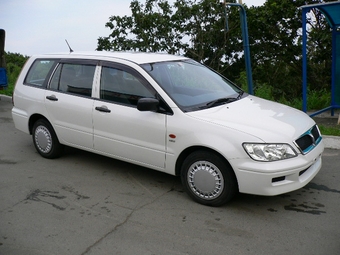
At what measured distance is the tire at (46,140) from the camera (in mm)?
6805

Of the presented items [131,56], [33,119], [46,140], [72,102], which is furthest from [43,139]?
[131,56]

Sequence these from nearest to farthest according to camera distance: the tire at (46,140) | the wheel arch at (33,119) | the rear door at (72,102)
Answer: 1. the rear door at (72,102)
2. the tire at (46,140)
3. the wheel arch at (33,119)

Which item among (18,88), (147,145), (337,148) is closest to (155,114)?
(147,145)

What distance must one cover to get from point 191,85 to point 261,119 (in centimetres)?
115

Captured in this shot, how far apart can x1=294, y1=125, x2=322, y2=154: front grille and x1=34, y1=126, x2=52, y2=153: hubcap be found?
146 inches

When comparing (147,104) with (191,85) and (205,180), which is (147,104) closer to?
(191,85)

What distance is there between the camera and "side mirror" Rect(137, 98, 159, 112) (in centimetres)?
521

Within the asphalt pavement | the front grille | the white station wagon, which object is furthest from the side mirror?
the front grille

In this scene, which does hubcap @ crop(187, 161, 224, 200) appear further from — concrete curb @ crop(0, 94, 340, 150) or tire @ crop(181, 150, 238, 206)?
concrete curb @ crop(0, 94, 340, 150)

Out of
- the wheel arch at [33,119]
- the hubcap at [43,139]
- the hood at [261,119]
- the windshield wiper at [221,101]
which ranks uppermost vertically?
the windshield wiper at [221,101]

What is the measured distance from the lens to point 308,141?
16.9 feet

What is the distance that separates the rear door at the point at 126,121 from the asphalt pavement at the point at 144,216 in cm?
45

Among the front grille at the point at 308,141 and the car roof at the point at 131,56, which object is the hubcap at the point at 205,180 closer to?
the front grille at the point at 308,141

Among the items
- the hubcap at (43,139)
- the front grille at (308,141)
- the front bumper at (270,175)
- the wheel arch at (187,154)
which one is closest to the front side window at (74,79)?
the hubcap at (43,139)
